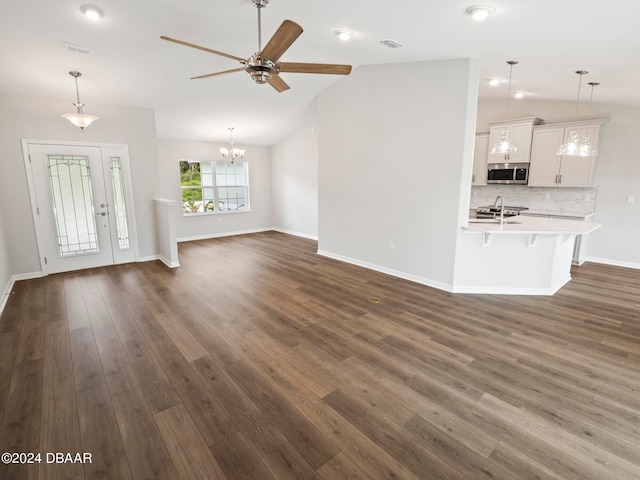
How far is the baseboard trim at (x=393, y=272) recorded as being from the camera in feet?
14.7

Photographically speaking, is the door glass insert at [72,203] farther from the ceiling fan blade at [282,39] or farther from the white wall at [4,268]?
the ceiling fan blade at [282,39]

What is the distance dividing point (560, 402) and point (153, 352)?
3.26m

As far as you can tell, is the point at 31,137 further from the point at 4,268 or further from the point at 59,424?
the point at 59,424

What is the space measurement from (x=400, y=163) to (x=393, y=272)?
170cm

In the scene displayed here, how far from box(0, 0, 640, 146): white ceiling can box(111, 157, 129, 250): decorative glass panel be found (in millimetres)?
1050

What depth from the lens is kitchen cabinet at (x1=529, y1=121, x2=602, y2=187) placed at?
5430mm

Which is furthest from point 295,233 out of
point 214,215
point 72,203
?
point 72,203

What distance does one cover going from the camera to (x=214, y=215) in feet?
27.8

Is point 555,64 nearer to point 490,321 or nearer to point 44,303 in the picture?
point 490,321

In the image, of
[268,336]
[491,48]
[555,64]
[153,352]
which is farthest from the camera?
[555,64]

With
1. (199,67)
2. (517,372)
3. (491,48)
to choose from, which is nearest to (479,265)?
(517,372)

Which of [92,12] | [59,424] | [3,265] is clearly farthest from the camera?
[3,265]

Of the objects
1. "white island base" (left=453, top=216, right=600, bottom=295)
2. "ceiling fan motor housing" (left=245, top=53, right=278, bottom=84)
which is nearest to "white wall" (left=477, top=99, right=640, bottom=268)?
"white island base" (left=453, top=216, right=600, bottom=295)

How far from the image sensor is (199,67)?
447 cm
